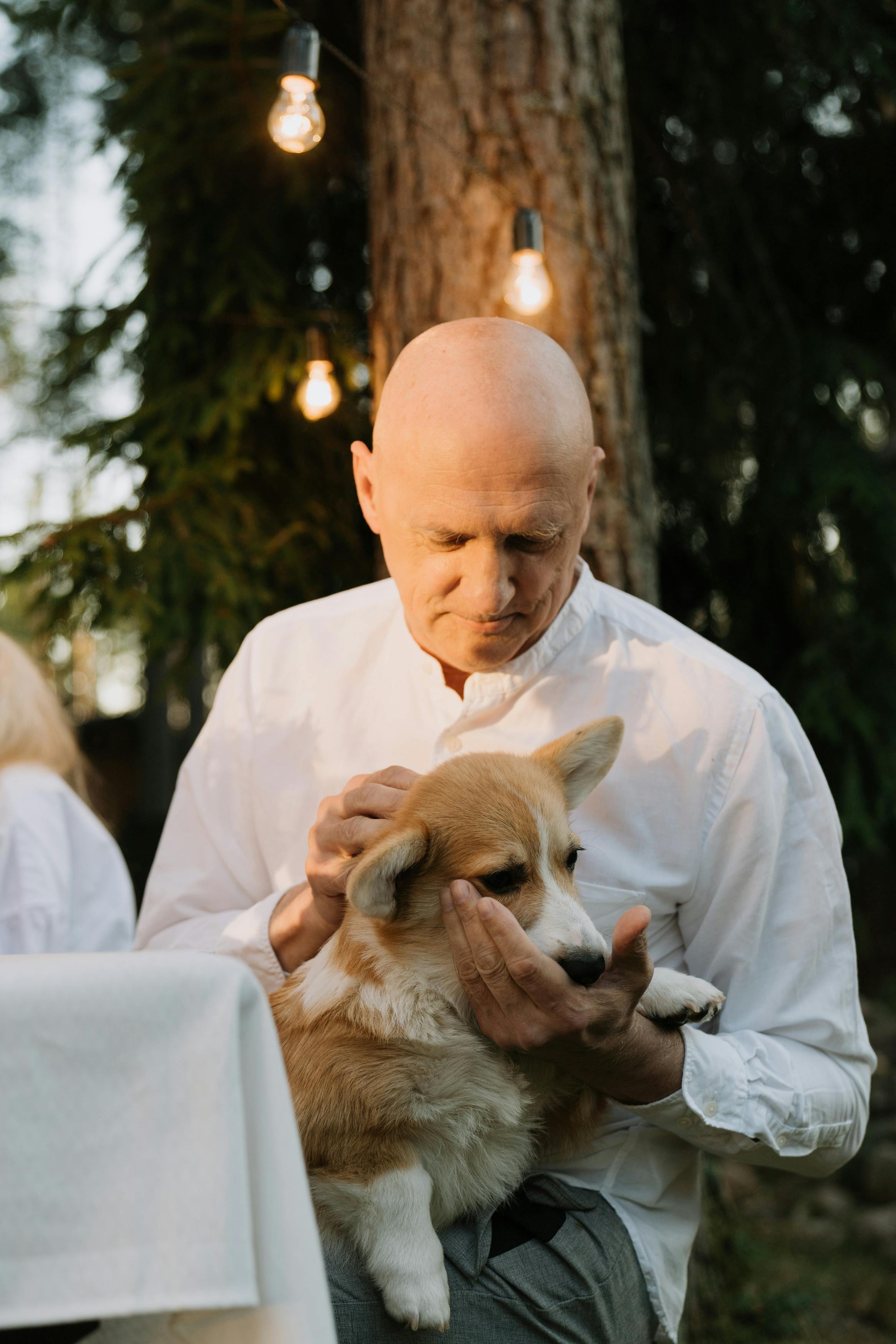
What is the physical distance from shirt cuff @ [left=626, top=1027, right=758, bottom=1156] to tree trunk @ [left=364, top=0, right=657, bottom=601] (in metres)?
1.54

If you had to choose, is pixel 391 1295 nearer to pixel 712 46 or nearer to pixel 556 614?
pixel 556 614

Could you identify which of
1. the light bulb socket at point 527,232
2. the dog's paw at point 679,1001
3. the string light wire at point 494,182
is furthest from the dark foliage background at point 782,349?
the dog's paw at point 679,1001

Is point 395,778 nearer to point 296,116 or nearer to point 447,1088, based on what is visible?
point 447,1088

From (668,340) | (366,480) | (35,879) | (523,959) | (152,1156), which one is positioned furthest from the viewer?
(668,340)

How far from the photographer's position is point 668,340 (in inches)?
180

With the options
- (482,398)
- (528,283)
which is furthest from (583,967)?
(528,283)

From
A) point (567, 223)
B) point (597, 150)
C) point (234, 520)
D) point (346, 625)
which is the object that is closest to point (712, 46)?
point (597, 150)

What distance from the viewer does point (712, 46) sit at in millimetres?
4219

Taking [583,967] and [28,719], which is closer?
[583,967]

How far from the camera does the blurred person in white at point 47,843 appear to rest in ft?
10.5

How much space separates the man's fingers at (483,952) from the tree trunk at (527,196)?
163cm

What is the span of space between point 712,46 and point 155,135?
2.15 metres

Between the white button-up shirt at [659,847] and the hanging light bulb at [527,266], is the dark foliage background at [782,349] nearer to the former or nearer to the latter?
the hanging light bulb at [527,266]

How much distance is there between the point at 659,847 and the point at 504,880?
50 centimetres
